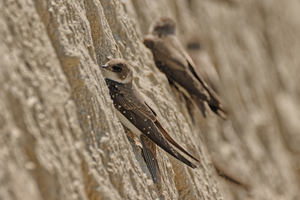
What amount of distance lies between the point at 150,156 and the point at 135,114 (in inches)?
11.8

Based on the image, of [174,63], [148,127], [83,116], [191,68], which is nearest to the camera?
[83,116]

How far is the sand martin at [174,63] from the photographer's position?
3.91m

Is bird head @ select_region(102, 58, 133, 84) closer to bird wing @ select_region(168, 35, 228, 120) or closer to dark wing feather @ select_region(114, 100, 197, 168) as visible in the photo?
dark wing feather @ select_region(114, 100, 197, 168)

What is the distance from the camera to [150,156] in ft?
7.74

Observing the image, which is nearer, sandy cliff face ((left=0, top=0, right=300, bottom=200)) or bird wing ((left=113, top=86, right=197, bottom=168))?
sandy cliff face ((left=0, top=0, right=300, bottom=200))

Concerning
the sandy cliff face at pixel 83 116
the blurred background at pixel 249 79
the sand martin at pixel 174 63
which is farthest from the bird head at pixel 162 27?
the blurred background at pixel 249 79

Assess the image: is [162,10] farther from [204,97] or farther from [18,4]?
[18,4]

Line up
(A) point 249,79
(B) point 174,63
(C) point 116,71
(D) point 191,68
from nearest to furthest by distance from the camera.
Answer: (C) point 116,71 < (B) point 174,63 < (D) point 191,68 < (A) point 249,79

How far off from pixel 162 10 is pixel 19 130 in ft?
15.0

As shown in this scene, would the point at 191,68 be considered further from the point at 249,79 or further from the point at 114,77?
the point at 249,79

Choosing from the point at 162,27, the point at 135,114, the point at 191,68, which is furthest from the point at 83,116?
the point at 162,27

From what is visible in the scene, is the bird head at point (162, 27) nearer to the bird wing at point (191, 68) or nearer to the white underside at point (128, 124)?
the bird wing at point (191, 68)

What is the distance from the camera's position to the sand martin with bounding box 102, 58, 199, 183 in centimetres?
227

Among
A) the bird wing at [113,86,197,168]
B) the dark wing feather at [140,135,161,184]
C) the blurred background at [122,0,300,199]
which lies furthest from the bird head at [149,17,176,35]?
the dark wing feather at [140,135,161,184]
